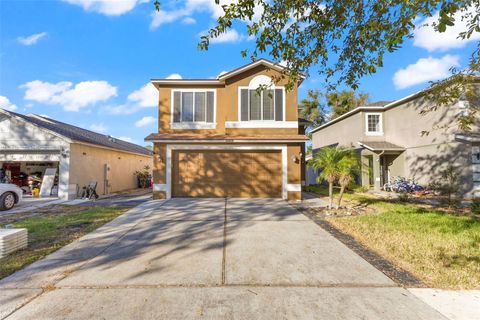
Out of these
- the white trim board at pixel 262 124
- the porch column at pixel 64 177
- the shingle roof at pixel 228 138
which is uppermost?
the white trim board at pixel 262 124

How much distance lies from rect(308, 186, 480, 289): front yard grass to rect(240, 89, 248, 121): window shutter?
266 inches

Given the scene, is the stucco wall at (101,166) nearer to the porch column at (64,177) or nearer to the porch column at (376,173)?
the porch column at (64,177)

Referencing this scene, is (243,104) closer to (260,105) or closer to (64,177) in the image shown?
(260,105)

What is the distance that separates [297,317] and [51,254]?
4.95 m

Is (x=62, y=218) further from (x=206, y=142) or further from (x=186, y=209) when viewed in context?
(x=206, y=142)

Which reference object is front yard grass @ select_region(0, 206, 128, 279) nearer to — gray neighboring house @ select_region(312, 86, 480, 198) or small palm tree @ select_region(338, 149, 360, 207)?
small palm tree @ select_region(338, 149, 360, 207)

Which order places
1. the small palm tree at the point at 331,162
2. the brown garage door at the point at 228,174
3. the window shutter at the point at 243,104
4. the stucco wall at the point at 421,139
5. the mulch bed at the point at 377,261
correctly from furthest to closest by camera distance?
the stucco wall at the point at 421,139
the window shutter at the point at 243,104
the brown garage door at the point at 228,174
the small palm tree at the point at 331,162
the mulch bed at the point at 377,261

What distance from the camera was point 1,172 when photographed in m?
13.6

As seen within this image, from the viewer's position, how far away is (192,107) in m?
12.8

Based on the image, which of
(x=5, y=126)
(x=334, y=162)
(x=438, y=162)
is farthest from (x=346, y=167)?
(x=5, y=126)

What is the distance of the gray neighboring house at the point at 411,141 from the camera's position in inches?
494

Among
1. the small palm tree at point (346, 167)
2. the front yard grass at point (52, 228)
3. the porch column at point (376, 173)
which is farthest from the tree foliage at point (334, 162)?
the porch column at point (376, 173)

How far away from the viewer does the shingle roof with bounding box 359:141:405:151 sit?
15844 millimetres

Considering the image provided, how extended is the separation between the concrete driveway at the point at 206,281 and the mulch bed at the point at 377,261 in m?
0.19
